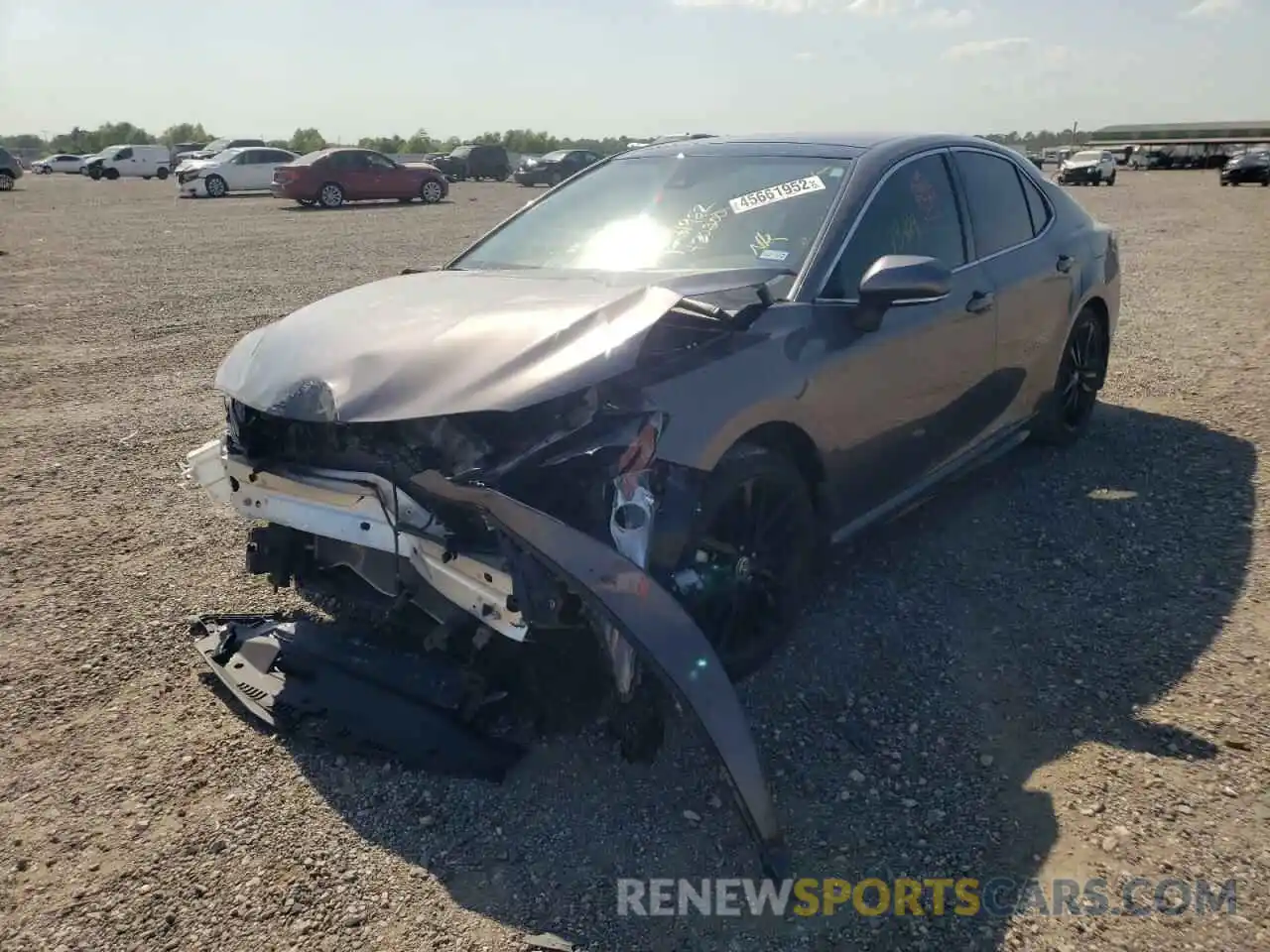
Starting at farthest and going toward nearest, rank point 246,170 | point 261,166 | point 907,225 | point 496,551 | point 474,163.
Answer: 1. point 474,163
2. point 261,166
3. point 246,170
4. point 907,225
5. point 496,551

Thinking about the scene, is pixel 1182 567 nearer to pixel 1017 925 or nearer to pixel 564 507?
pixel 1017 925

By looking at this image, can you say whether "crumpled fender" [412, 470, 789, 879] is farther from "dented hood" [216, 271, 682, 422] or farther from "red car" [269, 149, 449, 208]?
"red car" [269, 149, 449, 208]

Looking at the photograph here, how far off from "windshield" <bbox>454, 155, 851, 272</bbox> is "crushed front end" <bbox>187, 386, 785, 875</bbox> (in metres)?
1.11

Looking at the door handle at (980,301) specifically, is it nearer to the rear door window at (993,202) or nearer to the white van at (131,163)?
the rear door window at (993,202)

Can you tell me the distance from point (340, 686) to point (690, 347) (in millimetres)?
1544

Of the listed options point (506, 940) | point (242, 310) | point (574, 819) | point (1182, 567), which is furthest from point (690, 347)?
point (242, 310)

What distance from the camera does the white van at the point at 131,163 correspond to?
146 feet

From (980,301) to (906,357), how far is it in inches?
27.6

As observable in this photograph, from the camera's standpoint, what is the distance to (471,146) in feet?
140

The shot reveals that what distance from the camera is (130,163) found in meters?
44.9

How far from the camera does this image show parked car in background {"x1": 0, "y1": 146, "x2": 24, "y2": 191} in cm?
3619

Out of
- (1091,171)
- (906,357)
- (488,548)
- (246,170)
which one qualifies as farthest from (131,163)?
(488,548)

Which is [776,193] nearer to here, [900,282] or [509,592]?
[900,282]

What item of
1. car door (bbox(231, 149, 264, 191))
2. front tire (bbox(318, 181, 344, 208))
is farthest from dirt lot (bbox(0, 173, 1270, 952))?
car door (bbox(231, 149, 264, 191))
